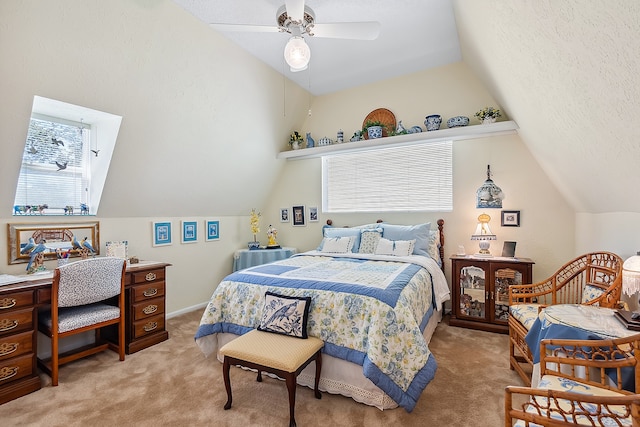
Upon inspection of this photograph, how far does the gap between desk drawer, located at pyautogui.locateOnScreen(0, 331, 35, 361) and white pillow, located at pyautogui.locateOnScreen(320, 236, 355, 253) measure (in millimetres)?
2819

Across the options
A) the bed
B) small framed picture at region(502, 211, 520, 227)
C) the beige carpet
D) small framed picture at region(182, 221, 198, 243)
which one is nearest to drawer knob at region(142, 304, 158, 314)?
the beige carpet

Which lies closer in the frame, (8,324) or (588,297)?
(8,324)

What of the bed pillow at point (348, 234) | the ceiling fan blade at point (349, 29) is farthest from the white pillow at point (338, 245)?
the ceiling fan blade at point (349, 29)

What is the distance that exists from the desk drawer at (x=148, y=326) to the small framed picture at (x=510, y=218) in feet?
13.1

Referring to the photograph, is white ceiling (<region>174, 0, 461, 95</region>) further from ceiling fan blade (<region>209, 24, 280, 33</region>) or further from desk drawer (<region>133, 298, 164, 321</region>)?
desk drawer (<region>133, 298, 164, 321</region>)

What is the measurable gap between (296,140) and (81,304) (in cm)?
338

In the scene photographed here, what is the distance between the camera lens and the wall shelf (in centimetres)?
344

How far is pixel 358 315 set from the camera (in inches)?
82.7

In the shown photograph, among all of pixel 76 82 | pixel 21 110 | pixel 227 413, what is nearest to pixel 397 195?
pixel 227 413

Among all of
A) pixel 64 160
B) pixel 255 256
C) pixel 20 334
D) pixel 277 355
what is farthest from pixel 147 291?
pixel 277 355

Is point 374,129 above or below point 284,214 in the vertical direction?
above

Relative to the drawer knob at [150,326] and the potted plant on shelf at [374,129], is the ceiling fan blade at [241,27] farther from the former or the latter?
the drawer knob at [150,326]

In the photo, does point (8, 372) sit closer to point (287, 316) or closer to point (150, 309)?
point (150, 309)

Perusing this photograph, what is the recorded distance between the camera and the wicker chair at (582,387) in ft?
3.34
